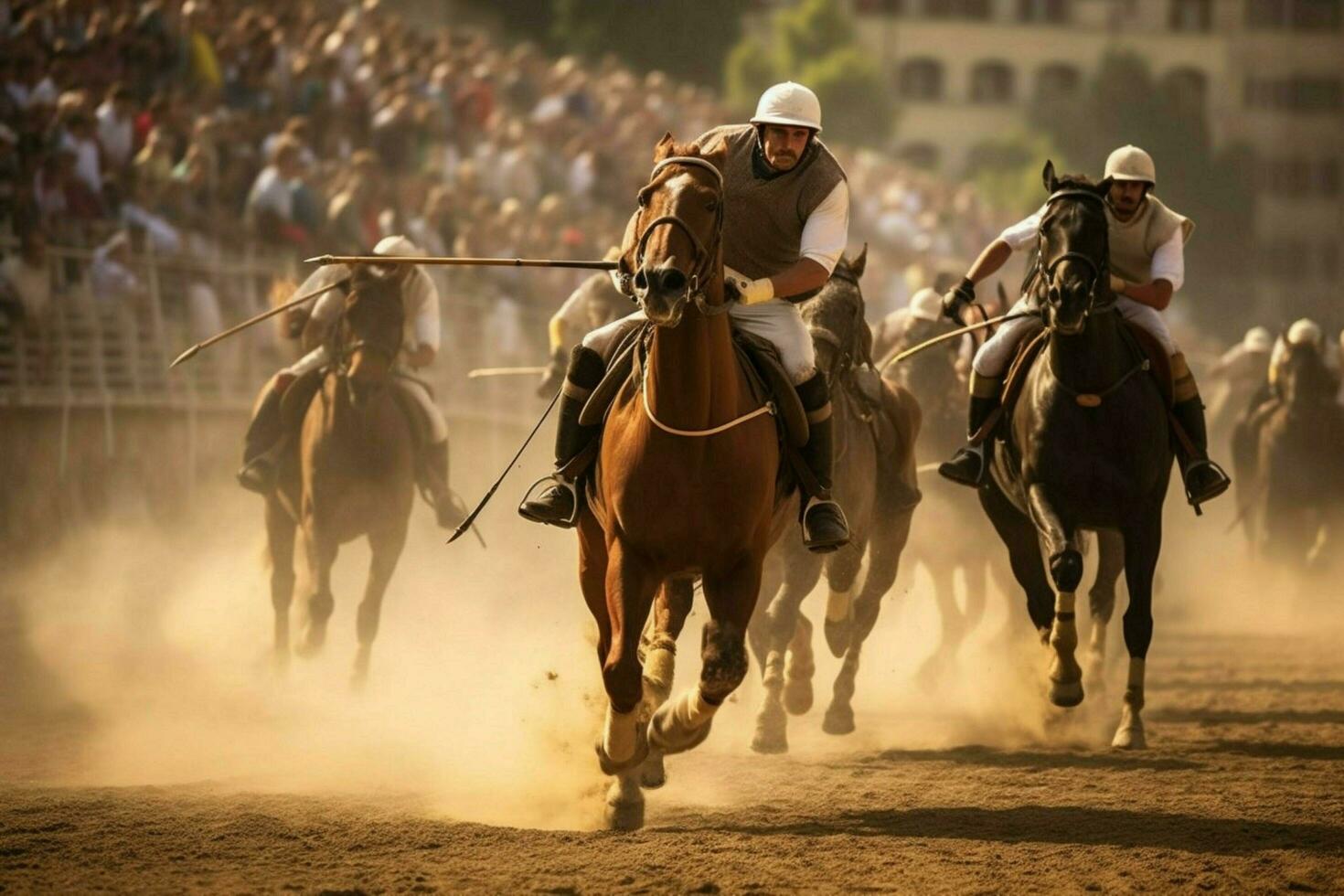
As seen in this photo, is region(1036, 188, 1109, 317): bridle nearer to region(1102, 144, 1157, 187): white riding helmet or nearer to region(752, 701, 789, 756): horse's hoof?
region(1102, 144, 1157, 187): white riding helmet

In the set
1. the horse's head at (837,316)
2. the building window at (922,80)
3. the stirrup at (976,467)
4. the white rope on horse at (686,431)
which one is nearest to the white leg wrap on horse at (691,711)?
the white rope on horse at (686,431)

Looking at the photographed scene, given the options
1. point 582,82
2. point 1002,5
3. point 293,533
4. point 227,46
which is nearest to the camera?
point 293,533

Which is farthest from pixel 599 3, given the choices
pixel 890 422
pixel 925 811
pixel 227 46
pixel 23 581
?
pixel 925 811

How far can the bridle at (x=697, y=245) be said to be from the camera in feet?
29.8

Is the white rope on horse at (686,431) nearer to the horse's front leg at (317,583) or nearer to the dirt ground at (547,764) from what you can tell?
the dirt ground at (547,764)

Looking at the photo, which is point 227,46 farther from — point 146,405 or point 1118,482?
point 1118,482

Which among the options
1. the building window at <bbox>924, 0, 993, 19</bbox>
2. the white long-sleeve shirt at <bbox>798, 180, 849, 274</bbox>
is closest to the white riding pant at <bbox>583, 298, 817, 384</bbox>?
the white long-sleeve shirt at <bbox>798, 180, 849, 274</bbox>

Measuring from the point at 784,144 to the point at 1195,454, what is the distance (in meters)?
3.53

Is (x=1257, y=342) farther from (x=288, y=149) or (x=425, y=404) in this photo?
(x=425, y=404)

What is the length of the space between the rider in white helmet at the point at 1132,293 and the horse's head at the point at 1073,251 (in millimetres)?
515

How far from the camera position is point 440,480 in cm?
1636

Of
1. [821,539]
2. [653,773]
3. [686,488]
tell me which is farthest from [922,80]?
[686,488]

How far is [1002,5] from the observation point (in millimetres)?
97438

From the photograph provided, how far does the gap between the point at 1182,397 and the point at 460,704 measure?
4788mm
